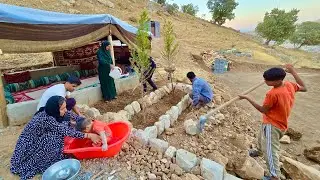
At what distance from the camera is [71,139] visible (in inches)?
125

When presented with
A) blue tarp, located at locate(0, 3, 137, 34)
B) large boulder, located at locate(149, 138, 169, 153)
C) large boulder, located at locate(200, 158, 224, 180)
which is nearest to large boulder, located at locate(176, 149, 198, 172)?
large boulder, located at locate(200, 158, 224, 180)

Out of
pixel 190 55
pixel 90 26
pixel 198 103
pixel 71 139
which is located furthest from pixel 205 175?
pixel 190 55

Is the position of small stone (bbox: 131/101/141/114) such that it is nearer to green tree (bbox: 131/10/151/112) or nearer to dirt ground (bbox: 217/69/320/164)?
green tree (bbox: 131/10/151/112)

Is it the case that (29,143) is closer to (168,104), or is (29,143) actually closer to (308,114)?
(168,104)

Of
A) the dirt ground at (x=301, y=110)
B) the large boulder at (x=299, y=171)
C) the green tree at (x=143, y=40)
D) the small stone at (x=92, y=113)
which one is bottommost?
the dirt ground at (x=301, y=110)


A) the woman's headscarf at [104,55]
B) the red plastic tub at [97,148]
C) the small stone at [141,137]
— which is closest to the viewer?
the red plastic tub at [97,148]

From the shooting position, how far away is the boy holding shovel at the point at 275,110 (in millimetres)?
2924

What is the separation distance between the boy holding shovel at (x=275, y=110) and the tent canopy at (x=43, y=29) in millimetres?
3460

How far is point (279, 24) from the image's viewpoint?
21.4 m

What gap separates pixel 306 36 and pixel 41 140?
99.8 ft

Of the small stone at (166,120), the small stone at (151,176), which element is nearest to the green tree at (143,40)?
the small stone at (166,120)

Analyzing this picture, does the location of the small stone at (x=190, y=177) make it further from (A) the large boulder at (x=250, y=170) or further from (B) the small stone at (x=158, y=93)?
(B) the small stone at (x=158, y=93)

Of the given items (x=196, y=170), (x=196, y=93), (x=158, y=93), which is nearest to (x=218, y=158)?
(x=196, y=170)

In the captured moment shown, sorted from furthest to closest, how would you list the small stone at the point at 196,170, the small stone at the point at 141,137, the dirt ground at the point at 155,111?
the dirt ground at the point at 155,111 < the small stone at the point at 141,137 < the small stone at the point at 196,170
